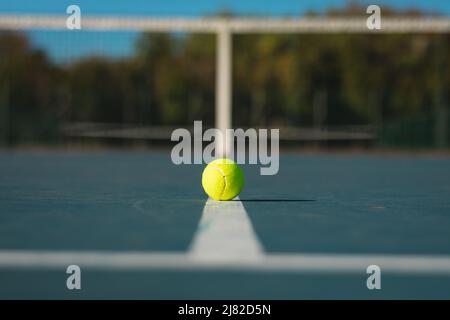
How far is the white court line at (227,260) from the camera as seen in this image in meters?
2.63

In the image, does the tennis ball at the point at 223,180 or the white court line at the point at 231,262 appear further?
the tennis ball at the point at 223,180

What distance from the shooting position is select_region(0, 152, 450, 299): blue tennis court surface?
7.80ft

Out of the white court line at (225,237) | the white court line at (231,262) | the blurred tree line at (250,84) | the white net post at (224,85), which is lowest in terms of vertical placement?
the white court line at (231,262)

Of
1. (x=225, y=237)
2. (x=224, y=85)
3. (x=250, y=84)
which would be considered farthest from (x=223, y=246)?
(x=250, y=84)

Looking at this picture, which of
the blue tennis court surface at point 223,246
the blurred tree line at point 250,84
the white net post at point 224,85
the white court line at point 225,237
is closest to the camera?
the blue tennis court surface at point 223,246

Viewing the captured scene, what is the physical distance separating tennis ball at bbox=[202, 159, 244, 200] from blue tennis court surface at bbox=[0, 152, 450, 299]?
4.8 inches

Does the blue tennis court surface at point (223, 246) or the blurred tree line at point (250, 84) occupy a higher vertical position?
the blurred tree line at point (250, 84)

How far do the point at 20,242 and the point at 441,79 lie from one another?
21603 mm

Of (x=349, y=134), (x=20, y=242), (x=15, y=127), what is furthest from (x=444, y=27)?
(x=15, y=127)

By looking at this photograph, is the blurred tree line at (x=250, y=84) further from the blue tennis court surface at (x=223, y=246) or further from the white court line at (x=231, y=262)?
the white court line at (x=231, y=262)

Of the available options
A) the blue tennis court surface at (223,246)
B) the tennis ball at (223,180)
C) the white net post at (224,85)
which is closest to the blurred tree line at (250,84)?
the white net post at (224,85)

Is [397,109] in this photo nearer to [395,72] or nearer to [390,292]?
[395,72]

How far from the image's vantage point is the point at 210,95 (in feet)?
76.9

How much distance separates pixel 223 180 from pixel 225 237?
5.80 ft
